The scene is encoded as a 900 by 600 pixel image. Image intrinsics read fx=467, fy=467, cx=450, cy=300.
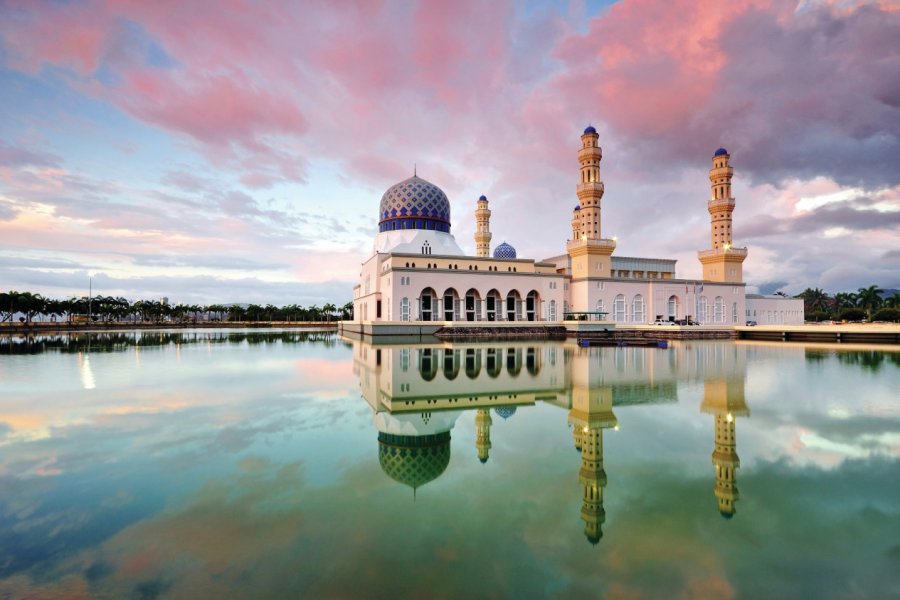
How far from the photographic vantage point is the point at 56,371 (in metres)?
15.1

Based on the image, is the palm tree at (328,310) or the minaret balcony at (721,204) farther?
the palm tree at (328,310)

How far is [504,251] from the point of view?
51625 mm

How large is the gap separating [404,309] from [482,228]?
1968 cm

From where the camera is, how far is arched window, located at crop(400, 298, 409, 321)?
125 ft

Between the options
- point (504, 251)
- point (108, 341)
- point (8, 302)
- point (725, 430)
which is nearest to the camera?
point (725, 430)

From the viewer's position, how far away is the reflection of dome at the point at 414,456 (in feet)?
18.3

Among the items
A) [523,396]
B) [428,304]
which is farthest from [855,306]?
[523,396]

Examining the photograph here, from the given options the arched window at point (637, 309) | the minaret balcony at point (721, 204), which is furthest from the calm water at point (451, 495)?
the minaret balcony at point (721, 204)

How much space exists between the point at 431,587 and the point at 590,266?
41.7 meters

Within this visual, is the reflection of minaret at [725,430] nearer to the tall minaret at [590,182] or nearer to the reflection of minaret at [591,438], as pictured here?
the reflection of minaret at [591,438]

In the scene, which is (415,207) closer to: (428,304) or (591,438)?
(428,304)

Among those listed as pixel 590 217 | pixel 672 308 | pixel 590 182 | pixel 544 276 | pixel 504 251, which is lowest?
pixel 672 308

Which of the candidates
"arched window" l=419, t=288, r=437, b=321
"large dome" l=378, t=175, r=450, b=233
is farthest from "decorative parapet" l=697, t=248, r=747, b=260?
"arched window" l=419, t=288, r=437, b=321

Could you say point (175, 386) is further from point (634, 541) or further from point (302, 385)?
point (634, 541)
